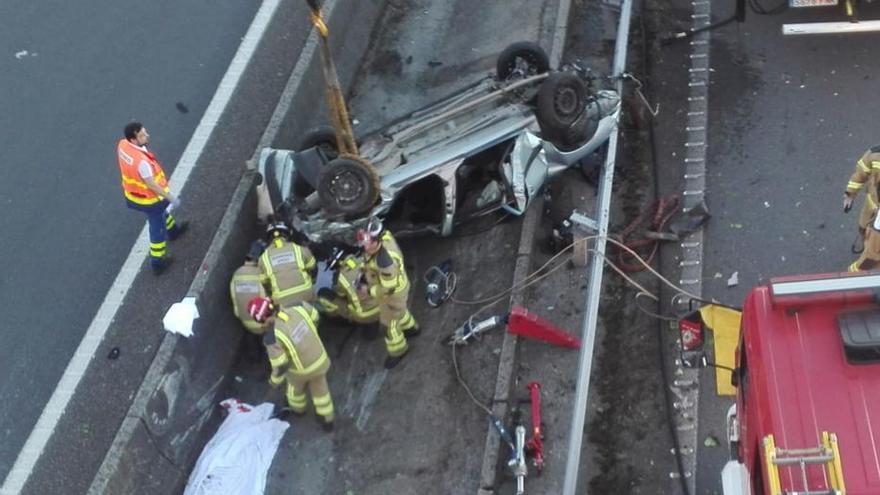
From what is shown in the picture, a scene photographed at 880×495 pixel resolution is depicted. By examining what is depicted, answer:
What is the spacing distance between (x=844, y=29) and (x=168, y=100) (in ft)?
21.0

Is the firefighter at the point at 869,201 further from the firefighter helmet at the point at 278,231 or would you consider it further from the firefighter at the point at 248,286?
the firefighter at the point at 248,286

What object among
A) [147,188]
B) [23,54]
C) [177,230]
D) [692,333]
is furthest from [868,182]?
[23,54]

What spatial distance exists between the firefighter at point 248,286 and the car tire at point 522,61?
2923 millimetres

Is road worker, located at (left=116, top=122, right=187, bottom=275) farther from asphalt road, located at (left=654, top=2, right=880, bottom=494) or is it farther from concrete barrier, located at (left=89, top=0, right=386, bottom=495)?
asphalt road, located at (left=654, top=2, right=880, bottom=494)

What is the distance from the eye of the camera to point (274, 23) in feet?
34.5

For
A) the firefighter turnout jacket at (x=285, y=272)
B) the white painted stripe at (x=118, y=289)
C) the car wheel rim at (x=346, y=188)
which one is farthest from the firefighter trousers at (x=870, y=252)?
the white painted stripe at (x=118, y=289)

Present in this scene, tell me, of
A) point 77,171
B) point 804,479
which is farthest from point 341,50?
point 804,479

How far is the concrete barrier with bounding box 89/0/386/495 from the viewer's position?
7285mm

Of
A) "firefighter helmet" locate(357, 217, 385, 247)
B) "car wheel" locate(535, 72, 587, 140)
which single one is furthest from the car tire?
"firefighter helmet" locate(357, 217, 385, 247)

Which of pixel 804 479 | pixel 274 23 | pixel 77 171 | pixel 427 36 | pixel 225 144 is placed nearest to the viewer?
pixel 804 479

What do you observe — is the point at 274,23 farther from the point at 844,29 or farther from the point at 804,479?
the point at 804,479

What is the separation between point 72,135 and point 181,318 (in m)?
3.32

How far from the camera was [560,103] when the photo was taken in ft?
30.2

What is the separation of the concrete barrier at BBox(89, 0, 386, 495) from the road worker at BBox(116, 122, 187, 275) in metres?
0.38
